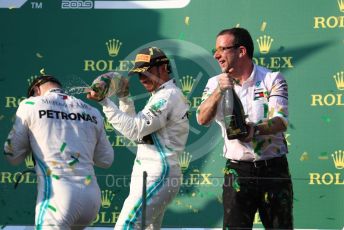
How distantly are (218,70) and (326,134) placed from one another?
3.06 feet

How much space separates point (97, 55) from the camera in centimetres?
660

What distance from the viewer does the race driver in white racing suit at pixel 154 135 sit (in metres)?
4.54

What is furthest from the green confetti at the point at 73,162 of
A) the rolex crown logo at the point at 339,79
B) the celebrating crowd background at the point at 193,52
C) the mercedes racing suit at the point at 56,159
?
the rolex crown logo at the point at 339,79

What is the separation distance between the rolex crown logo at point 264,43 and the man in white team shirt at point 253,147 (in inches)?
75.9

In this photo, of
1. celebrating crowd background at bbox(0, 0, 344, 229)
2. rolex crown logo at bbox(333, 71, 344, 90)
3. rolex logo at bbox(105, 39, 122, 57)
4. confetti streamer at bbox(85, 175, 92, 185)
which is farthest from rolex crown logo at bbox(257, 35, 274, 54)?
confetti streamer at bbox(85, 175, 92, 185)

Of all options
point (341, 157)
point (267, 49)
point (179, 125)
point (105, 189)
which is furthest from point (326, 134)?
point (105, 189)

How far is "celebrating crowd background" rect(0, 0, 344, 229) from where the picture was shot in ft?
20.7

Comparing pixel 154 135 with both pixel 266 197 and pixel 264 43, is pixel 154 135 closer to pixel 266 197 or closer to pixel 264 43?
pixel 266 197

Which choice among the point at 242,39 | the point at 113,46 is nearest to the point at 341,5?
the point at 113,46

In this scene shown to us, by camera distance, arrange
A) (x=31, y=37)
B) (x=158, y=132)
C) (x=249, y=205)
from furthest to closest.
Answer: (x=31, y=37) → (x=158, y=132) → (x=249, y=205)

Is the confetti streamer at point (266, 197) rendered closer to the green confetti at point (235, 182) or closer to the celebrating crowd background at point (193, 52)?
→ the green confetti at point (235, 182)

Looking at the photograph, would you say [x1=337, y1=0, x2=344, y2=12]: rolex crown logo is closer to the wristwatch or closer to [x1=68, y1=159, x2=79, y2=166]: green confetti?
the wristwatch

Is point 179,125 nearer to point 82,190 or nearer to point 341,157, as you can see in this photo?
point 82,190

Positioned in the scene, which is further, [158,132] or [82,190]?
[158,132]
